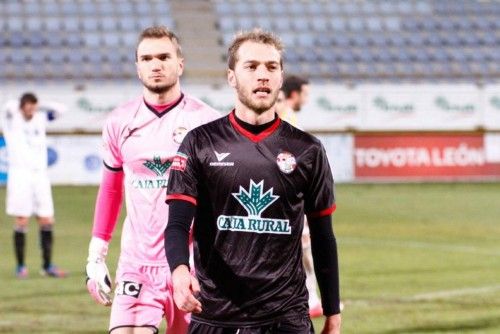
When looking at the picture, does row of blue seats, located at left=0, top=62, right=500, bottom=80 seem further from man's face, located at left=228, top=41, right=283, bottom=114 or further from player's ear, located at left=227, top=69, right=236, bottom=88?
man's face, located at left=228, top=41, right=283, bottom=114

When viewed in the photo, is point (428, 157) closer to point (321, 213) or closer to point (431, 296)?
point (431, 296)

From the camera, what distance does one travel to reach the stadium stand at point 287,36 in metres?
34.5

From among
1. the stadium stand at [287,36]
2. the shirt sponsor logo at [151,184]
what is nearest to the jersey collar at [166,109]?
the shirt sponsor logo at [151,184]

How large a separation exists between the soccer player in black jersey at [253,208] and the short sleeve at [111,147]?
1504mm

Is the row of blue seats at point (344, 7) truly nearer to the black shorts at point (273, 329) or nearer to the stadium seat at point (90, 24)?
the stadium seat at point (90, 24)

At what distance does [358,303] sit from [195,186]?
7199 millimetres

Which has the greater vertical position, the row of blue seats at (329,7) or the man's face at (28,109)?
the row of blue seats at (329,7)

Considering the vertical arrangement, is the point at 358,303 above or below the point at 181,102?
below

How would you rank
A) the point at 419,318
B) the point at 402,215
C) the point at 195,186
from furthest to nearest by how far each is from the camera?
the point at 402,215 → the point at 419,318 → the point at 195,186

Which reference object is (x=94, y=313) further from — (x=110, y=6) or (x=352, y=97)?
(x=110, y=6)

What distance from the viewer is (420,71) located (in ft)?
119

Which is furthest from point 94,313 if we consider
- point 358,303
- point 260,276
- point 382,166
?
point 382,166

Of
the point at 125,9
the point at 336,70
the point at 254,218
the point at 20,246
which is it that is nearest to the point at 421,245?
the point at 20,246

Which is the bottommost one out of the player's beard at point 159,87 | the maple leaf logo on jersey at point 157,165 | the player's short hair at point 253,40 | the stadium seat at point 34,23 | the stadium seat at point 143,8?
the maple leaf logo on jersey at point 157,165
